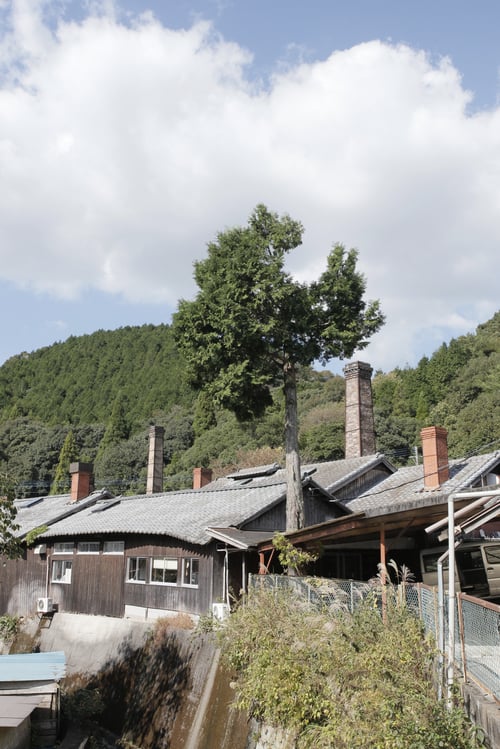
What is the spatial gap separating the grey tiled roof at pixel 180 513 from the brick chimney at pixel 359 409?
675cm

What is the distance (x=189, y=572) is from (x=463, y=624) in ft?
44.1

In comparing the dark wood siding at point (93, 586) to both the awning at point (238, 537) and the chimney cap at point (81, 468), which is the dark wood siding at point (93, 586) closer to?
the awning at point (238, 537)

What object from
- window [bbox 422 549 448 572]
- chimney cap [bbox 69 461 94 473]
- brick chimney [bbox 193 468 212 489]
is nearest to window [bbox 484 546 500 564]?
window [bbox 422 549 448 572]

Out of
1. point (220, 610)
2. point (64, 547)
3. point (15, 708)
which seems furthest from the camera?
point (64, 547)

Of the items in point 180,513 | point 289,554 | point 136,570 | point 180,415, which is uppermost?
point 180,415

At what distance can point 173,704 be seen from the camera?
1614cm

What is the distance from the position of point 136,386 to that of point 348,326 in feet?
262

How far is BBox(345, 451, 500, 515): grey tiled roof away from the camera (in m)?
23.0

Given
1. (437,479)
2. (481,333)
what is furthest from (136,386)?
(437,479)

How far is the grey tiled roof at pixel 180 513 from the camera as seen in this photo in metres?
22.0

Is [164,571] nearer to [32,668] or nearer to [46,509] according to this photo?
[32,668]

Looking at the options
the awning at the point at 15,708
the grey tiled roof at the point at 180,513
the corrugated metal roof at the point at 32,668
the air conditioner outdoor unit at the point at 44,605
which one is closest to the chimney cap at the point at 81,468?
the grey tiled roof at the point at 180,513

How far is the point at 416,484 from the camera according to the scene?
2528cm

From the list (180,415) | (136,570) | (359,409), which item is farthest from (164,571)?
(180,415)
